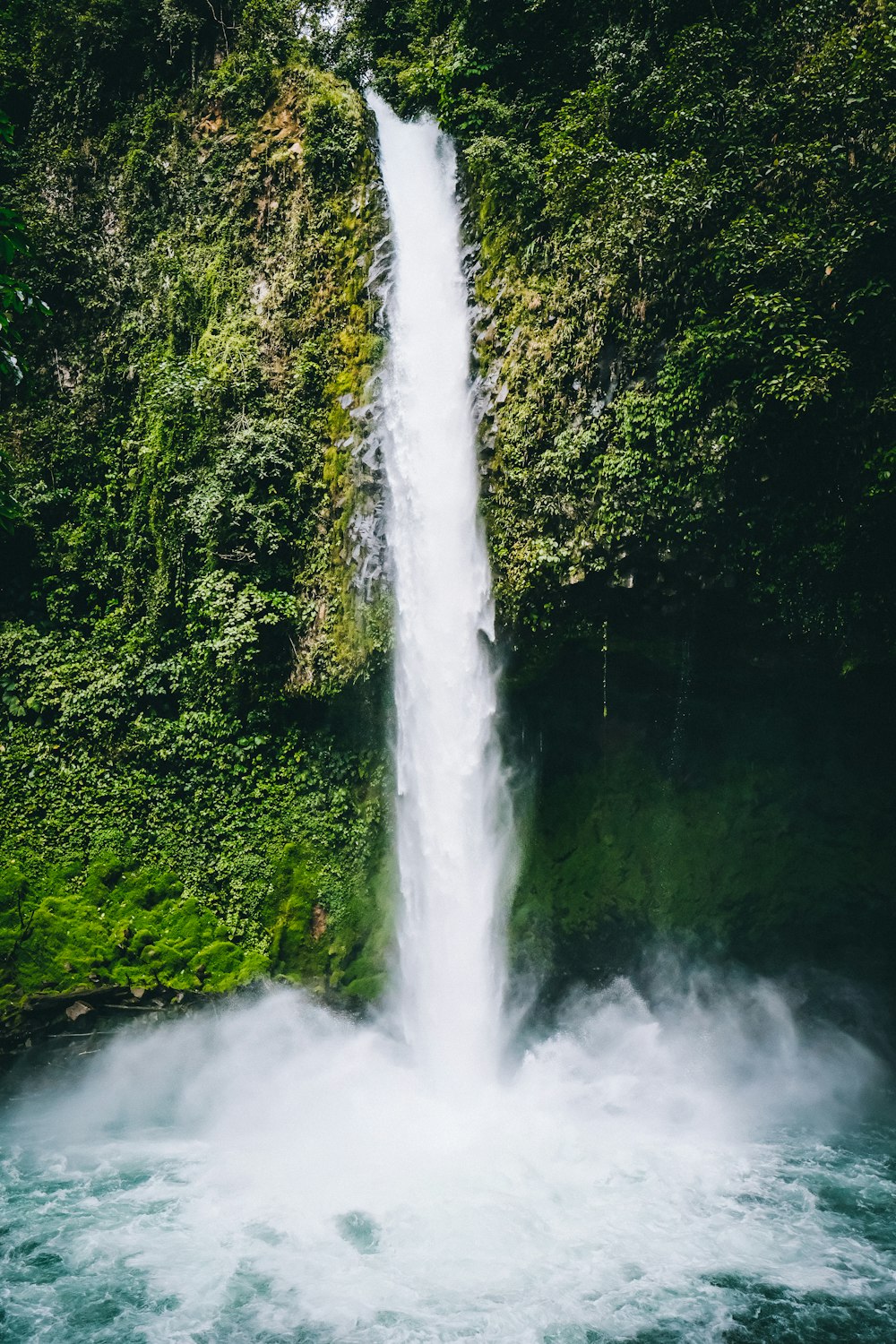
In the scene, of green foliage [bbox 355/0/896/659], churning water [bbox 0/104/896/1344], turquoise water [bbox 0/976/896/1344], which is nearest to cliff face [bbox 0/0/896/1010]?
green foliage [bbox 355/0/896/659]

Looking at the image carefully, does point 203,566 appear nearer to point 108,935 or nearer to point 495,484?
point 495,484

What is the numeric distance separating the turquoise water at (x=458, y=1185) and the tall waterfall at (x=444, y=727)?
77cm

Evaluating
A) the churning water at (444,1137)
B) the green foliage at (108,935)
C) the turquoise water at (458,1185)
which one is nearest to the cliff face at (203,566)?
the green foliage at (108,935)

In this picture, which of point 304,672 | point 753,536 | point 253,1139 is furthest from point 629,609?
point 253,1139

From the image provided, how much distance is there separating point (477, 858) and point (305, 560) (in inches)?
166

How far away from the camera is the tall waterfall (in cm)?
865

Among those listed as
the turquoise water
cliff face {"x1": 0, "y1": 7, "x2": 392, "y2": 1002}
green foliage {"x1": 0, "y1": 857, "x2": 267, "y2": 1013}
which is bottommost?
the turquoise water

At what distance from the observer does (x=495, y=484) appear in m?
8.54

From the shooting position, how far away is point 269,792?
9.55 meters

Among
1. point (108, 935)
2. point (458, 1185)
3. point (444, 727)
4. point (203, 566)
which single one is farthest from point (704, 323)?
point (108, 935)

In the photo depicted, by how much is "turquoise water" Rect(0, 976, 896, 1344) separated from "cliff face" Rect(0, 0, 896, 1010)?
3.25 ft

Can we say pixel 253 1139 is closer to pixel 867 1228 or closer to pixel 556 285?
pixel 867 1228

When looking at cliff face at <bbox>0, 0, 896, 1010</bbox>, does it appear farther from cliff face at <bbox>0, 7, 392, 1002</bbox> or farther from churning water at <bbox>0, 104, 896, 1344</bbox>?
churning water at <bbox>0, 104, 896, 1344</bbox>

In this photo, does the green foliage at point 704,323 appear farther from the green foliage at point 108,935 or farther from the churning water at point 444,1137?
the green foliage at point 108,935
